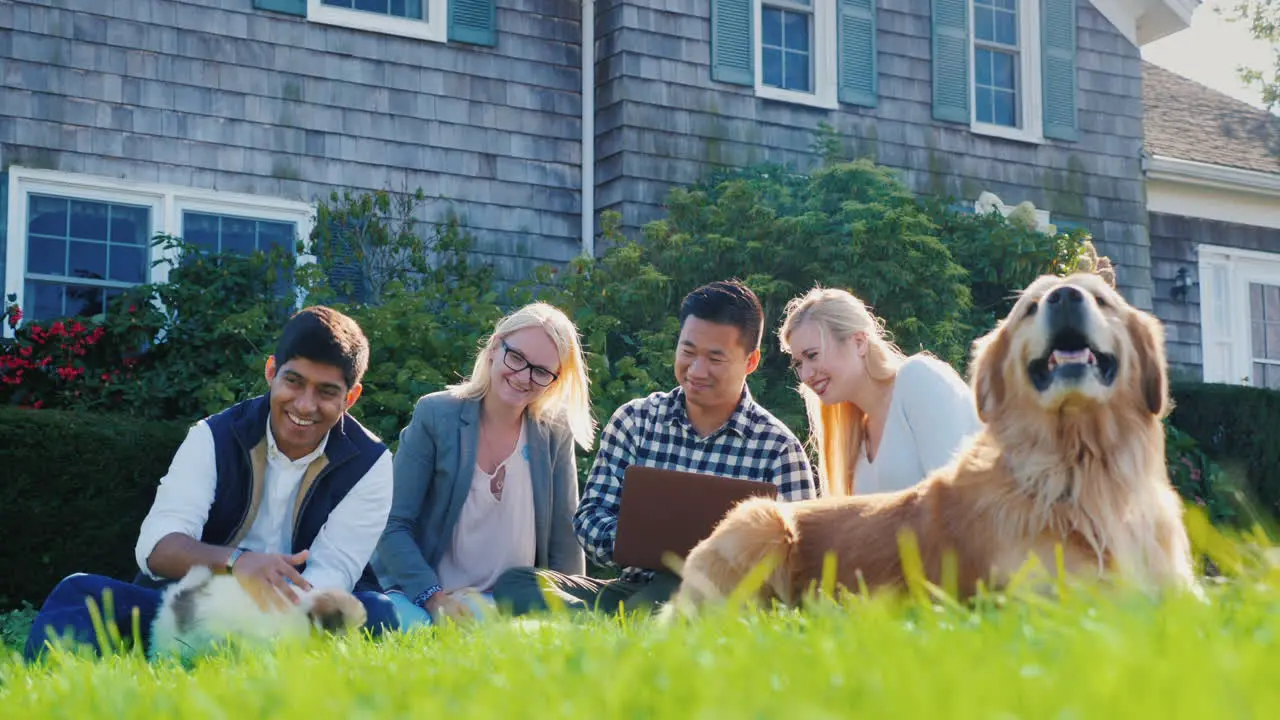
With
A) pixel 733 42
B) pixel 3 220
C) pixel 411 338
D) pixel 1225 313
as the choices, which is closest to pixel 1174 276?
pixel 1225 313

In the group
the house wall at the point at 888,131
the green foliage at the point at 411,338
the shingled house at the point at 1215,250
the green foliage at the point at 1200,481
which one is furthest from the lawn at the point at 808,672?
the shingled house at the point at 1215,250

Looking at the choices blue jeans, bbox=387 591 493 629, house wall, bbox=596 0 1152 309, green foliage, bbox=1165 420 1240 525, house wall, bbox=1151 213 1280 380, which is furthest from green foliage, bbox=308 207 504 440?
house wall, bbox=1151 213 1280 380

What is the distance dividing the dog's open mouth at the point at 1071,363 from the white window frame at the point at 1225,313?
12.8 meters

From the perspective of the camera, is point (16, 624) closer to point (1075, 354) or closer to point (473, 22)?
point (1075, 354)

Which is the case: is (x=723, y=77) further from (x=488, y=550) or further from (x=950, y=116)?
(x=488, y=550)

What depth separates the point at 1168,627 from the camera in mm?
2066

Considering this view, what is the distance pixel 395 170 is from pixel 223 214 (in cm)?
142

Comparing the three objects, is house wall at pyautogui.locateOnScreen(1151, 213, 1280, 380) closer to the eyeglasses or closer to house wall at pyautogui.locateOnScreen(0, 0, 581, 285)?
house wall at pyautogui.locateOnScreen(0, 0, 581, 285)

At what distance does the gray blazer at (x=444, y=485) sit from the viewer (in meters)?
5.24

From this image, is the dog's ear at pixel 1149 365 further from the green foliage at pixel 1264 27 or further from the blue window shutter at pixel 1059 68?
the green foliage at pixel 1264 27

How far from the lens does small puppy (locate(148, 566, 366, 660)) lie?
13.4 feet

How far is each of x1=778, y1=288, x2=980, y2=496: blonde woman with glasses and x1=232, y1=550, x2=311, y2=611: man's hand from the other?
79.8 inches

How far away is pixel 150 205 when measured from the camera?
10344 millimetres

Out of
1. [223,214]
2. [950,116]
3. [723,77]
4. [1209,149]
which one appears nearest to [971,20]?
[950,116]
